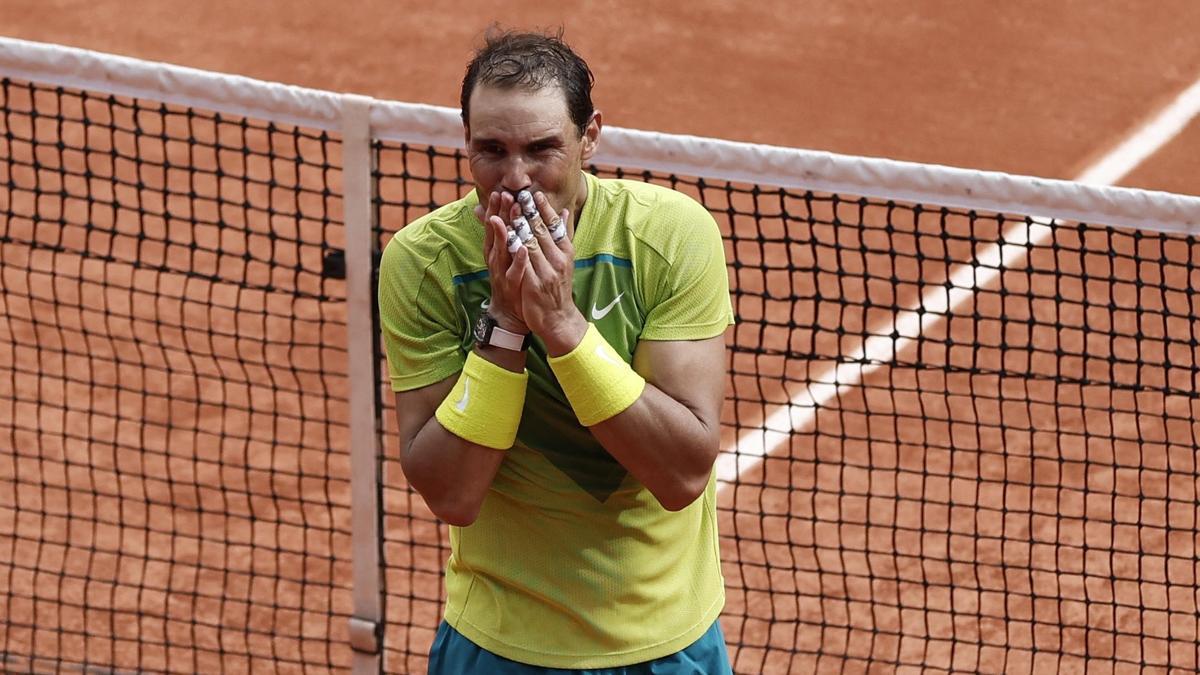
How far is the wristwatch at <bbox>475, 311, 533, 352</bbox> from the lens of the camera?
10.4 feet

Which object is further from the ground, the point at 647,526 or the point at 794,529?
the point at 647,526

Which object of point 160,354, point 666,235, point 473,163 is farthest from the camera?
point 160,354

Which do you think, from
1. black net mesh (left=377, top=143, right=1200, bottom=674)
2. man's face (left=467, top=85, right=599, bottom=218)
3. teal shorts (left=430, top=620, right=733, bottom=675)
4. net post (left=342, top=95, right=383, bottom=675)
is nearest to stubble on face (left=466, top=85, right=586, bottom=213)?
man's face (left=467, top=85, right=599, bottom=218)

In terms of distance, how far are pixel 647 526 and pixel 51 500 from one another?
4272mm

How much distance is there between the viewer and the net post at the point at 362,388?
16.1 ft

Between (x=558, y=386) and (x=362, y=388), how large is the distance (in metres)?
1.88

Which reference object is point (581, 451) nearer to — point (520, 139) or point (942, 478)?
point (520, 139)

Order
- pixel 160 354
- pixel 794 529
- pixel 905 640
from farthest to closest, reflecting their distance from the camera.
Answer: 1. pixel 160 354
2. pixel 794 529
3. pixel 905 640

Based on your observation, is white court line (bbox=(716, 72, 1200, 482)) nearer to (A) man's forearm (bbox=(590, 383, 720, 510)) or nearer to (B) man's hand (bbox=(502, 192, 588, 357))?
(A) man's forearm (bbox=(590, 383, 720, 510))

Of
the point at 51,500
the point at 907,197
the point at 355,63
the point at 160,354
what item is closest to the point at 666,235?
the point at 907,197

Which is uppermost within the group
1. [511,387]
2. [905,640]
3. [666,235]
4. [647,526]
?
[666,235]

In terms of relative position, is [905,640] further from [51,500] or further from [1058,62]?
[1058,62]

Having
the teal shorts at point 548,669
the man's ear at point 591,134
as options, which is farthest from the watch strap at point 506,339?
the teal shorts at point 548,669

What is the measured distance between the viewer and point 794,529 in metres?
6.78
